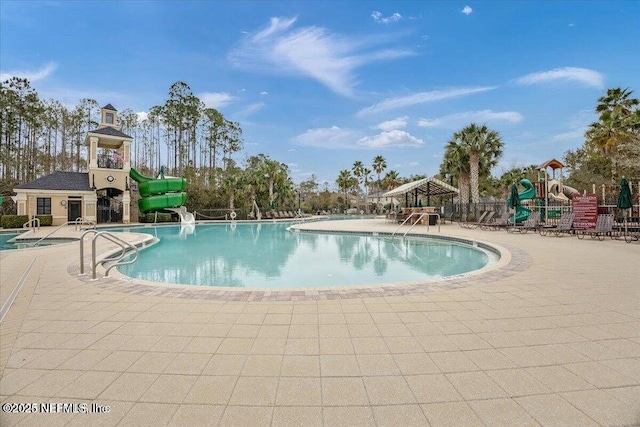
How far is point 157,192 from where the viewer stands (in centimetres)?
2517

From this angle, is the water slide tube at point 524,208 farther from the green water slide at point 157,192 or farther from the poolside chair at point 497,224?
the green water slide at point 157,192

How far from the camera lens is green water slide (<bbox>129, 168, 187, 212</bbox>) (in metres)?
24.8

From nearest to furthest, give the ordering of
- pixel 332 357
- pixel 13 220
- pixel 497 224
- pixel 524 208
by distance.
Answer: pixel 332 357 → pixel 497 224 → pixel 524 208 → pixel 13 220

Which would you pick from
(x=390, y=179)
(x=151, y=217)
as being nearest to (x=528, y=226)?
(x=151, y=217)

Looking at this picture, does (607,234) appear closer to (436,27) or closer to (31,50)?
(436,27)

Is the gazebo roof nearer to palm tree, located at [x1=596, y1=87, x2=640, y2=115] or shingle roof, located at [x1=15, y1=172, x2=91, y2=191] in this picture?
palm tree, located at [x1=596, y1=87, x2=640, y2=115]

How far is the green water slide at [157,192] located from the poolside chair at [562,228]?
2504cm

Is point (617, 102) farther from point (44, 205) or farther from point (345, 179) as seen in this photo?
point (44, 205)

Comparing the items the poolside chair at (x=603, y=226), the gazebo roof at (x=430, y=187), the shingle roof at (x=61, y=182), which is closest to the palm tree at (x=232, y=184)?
the shingle roof at (x=61, y=182)

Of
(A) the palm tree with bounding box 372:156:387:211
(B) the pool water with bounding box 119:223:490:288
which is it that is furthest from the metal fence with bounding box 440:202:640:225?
(A) the palm tree with bounding box 372:156:387:211

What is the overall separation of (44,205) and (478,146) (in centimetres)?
2996

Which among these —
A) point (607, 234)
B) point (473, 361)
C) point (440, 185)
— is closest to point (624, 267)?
point (473, 361)

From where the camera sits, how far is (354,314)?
374 cm

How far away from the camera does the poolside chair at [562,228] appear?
1217 centimetres
